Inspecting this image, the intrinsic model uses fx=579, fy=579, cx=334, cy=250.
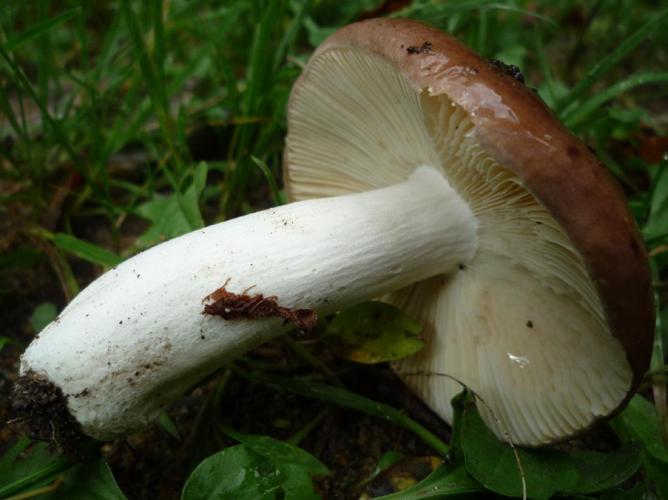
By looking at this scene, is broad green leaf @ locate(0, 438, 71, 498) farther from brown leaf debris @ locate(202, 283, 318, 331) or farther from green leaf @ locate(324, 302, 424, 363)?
green leaf @ locate(324, 302, 424, 363)

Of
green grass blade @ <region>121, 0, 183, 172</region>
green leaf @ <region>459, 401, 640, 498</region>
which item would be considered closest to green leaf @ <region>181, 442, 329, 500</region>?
green leaf @ <region>459, 401, 640, 498</region>

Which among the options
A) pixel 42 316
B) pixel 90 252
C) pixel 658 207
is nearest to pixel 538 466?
pixel 658 207

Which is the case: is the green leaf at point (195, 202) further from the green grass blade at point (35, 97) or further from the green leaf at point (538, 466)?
the green leaf at point (538, 466)

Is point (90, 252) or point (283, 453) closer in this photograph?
point (283, 453)

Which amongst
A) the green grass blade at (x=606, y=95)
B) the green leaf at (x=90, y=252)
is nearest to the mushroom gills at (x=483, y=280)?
the green leaf at (x=90, y=252)

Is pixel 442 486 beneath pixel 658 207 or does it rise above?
beneath

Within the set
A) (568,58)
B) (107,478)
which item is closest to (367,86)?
(107,478)

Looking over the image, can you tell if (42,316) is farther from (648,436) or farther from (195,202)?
(648,436)
